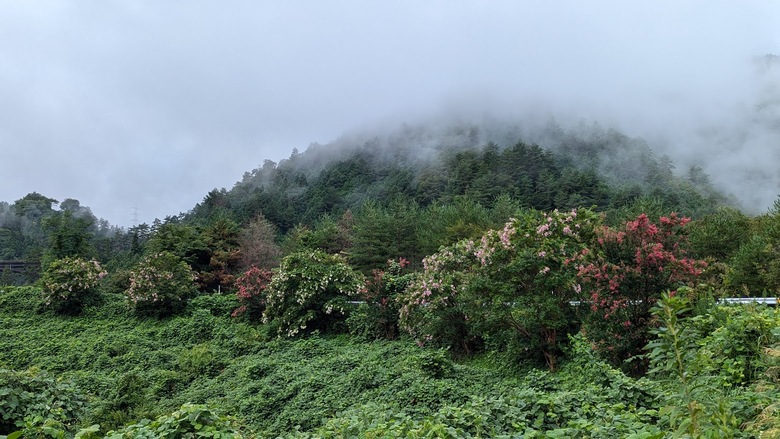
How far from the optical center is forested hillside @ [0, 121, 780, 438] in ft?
14.8

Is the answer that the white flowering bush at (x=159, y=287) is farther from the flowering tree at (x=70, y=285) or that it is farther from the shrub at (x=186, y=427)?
the shrub at (x=186, y=427)

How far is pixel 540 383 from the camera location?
6.88 metres

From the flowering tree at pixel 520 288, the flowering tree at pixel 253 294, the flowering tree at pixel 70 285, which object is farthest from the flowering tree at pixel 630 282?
the flowering tree at pixel 70 285

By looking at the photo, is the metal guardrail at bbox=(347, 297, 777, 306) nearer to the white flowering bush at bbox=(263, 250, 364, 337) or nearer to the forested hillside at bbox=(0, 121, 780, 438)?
the forested hillside at bbox=(0, 121, 780, 438)

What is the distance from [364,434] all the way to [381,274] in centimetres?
1023

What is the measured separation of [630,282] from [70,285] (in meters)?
20.0

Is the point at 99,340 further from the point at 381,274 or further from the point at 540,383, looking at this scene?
the point at 540,383

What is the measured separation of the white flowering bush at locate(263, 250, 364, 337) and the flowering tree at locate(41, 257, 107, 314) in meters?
8.84

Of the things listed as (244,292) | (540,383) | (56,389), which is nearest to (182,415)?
(56,389)

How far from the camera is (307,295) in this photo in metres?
15.4

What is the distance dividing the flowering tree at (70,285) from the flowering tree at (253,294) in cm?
690

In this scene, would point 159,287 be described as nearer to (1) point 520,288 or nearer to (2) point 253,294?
(2) point 253,294

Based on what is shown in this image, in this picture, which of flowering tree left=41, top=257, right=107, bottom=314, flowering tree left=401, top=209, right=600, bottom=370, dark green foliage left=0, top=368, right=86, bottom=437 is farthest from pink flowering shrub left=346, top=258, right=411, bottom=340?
flowering tree left=41, top=257, right=107, bottom=314

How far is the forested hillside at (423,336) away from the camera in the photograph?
452 cm
